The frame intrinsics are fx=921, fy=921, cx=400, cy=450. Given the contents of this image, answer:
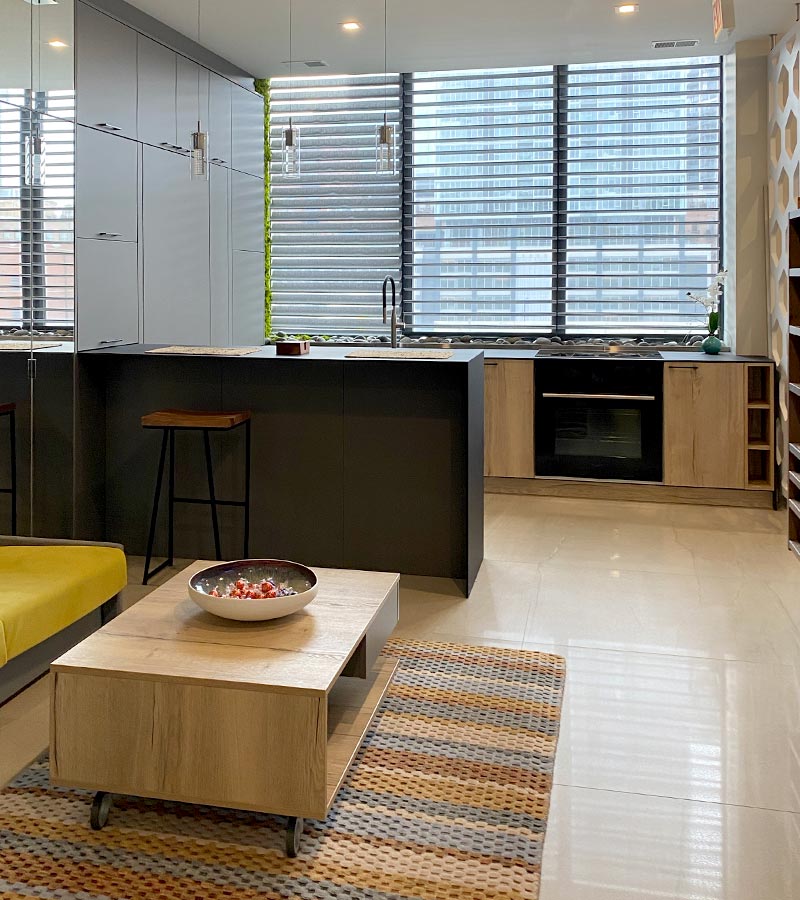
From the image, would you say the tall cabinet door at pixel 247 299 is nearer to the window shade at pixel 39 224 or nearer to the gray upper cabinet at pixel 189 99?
the gray upper cabinet at pixel 189 99

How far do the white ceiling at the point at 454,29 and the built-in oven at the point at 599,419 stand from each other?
2.02 metres

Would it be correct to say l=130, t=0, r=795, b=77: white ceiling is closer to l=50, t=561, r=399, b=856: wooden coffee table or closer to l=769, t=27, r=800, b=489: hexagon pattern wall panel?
l=769, t=27, r=800, b=489: hexagon pattern wall panel

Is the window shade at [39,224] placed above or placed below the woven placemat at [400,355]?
above

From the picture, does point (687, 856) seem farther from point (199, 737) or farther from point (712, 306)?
point (712, 306)

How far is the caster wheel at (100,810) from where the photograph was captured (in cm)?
223

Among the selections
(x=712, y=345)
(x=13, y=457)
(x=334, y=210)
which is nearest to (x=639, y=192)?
(x=712, y=345)

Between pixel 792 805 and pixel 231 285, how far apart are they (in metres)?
5.12

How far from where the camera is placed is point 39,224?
13.5ft

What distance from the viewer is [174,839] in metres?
2.21

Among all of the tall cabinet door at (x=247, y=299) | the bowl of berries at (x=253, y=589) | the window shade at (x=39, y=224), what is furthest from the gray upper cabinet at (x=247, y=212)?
the bowl of berries at (x=253, y=589)

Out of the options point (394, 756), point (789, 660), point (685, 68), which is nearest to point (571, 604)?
point (789, 660)

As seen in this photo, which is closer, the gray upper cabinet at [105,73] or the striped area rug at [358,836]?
the striped area rug at [358,836]

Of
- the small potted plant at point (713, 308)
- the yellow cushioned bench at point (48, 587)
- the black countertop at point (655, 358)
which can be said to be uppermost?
the small potted plant at point (713, 308)

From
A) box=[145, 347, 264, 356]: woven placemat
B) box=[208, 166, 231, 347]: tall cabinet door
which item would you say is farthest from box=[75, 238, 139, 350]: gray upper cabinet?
box=[208, 166, 231, 347]: tall cabinet door
